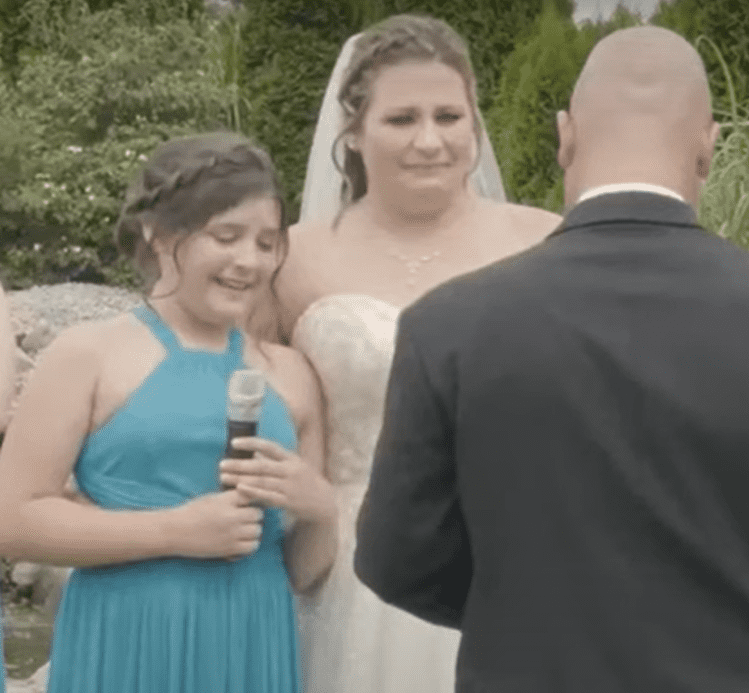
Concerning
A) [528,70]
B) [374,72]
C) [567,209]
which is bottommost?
[567,209]

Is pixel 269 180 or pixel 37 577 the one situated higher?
pixel 269 180

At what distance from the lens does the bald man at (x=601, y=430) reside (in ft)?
8.42

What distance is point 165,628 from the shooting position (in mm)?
3898

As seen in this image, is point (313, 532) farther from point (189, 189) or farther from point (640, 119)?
point (640, 119)

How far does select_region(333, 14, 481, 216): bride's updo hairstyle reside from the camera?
173 inches

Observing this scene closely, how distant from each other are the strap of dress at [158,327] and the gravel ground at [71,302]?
1077 centimetres

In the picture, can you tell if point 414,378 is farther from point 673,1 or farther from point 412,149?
point 673,1

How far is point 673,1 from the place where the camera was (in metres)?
16.5

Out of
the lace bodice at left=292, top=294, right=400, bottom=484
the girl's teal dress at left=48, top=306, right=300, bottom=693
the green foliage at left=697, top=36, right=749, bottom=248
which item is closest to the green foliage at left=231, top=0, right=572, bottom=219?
the green foliage at left=697, top=36, right=749, bottom=248

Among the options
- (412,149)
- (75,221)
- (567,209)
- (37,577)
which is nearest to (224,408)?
(412,149)

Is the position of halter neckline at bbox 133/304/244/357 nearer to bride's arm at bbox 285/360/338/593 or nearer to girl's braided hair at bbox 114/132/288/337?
girl's braided hair at bbox 114/132/288/337

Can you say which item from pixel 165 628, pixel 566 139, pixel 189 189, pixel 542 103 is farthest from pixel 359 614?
pixel 542 103

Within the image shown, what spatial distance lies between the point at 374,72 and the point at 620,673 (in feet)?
6.72

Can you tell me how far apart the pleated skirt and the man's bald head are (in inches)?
56.5
